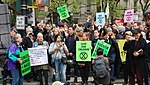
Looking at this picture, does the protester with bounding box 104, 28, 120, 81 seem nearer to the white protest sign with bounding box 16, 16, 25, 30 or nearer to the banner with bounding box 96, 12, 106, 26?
the white protest sign with bounding box 16, 16, 25, 30

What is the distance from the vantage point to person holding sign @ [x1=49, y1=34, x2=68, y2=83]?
12.6 metres

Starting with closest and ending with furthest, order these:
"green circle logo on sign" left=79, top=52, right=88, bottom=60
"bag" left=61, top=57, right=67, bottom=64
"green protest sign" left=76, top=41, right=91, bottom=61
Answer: "bag" left=61, top=57, right=67, bottom=64
"green protest sign" left=76, top=41, right=91, bottom=61
"green circle logo on sign" left=79, top=52, right=88, bottom=60

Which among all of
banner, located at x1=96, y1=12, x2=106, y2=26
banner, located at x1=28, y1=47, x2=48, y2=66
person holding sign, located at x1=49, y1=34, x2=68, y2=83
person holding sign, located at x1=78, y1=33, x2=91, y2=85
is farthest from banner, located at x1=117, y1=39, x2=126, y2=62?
banner, located at x1=96, y1=12, x2=106, y2=26

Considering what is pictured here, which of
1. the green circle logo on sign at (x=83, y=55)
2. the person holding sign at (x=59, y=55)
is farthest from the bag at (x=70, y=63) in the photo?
the person holding sign at (x=59, y=55)

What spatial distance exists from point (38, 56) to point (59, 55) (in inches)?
29.6

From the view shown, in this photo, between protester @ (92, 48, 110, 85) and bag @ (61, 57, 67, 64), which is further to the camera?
bag @ (61, 57, 67, 64)

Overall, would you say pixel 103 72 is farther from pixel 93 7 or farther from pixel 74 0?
pixel 93 7

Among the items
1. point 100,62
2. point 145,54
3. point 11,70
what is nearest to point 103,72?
point 100,62

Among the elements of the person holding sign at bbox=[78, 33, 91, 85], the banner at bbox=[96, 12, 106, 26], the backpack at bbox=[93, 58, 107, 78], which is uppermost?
the banner at bbox=[96, 12, 106, 26]

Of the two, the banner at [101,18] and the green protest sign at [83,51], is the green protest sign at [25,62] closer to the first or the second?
the green protest sign at [83,51]

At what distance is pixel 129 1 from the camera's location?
65.1 metres

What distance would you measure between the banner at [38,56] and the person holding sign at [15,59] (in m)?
0.45

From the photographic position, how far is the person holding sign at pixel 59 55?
1262 cm

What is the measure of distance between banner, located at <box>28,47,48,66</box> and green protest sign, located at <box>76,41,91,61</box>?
4.41 ft
